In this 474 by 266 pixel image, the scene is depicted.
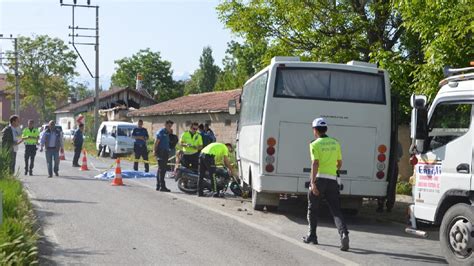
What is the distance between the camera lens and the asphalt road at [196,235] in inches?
332

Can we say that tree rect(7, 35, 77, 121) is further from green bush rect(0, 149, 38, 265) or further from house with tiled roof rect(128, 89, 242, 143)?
green bush rect(0, 149, 38, 265)

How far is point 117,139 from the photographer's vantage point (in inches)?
1318

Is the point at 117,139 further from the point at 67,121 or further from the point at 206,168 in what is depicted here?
the point at 67,121

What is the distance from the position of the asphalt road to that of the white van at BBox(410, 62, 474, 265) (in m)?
0.64

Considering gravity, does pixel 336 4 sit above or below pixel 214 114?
above

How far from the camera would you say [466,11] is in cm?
1162

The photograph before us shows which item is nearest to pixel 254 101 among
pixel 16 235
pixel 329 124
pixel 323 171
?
pixel 329 124

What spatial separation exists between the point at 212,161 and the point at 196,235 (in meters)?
5.45

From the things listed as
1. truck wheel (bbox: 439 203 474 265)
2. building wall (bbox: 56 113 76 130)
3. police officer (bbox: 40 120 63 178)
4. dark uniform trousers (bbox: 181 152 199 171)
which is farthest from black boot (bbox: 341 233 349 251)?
building wall (bbox: 56 113 76 130)

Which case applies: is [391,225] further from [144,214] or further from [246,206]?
[144,214]

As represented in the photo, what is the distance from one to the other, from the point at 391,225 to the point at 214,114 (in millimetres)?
26137

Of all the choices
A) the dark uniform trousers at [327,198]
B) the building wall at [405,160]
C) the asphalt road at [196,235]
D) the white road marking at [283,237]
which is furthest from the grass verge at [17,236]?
the building wall at [405,160]

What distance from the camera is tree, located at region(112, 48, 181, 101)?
8859 cm

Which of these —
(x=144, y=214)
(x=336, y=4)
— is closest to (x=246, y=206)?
(x=144, y=214)
